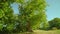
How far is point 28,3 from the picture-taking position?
35281 mm

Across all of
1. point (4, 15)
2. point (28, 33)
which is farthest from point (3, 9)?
point (28, 33)

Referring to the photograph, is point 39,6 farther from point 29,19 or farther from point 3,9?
point 3,9

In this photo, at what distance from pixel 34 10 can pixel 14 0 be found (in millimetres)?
3930

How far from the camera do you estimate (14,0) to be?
110ft

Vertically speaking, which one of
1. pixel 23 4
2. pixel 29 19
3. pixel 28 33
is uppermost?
pixel 23 4

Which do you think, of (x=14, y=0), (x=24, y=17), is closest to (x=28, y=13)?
(x=24, y=17)

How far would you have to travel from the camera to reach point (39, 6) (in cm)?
3525

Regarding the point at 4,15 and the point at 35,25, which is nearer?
the point at 4,15

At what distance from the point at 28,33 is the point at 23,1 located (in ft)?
17.8

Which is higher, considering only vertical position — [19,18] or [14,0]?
[14,0]

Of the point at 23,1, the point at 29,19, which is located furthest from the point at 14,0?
the point at 29,19

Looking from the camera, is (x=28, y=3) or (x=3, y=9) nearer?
(x=3, y=9)

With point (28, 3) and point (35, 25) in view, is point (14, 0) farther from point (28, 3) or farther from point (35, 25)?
point (35, 25)

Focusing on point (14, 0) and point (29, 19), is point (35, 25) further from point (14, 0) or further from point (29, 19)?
point (14, 0)
